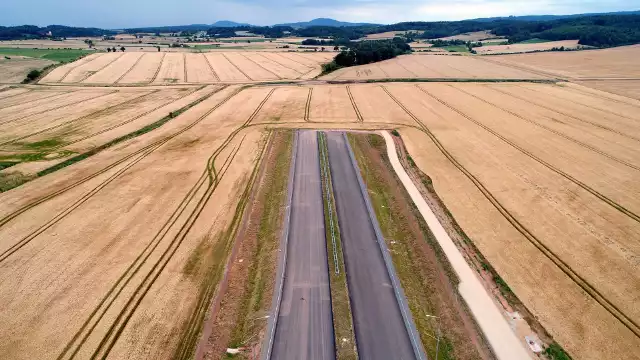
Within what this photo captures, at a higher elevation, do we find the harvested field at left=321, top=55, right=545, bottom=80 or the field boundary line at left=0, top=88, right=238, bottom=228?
the harvested field at left=321, top=55, right=545, bottom=80

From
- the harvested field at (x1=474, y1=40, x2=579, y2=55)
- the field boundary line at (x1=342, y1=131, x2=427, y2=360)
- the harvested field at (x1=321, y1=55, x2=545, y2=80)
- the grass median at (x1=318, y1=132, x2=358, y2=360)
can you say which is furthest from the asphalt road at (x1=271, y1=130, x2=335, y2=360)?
Result: the harvested field at (x1=474, y1=40, x2=579, y2=55)

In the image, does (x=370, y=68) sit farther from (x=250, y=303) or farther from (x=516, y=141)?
(x=250, y=303)

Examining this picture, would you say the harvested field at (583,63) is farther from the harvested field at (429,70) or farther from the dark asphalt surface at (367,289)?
the dark asphalt surface at (367,289)

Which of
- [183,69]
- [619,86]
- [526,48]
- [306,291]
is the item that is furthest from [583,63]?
[306,291]

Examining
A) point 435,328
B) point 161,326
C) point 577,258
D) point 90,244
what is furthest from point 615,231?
point 90,244

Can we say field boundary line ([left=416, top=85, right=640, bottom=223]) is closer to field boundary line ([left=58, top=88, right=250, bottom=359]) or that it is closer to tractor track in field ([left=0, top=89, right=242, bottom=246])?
field boundary line ([left=58, top=88, right=250, bottom=359])

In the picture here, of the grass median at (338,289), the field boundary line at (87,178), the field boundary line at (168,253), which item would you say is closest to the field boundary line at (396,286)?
the grass median at (338,289)

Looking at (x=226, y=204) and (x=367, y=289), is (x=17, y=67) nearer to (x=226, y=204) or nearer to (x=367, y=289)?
(x=226, y=204)
